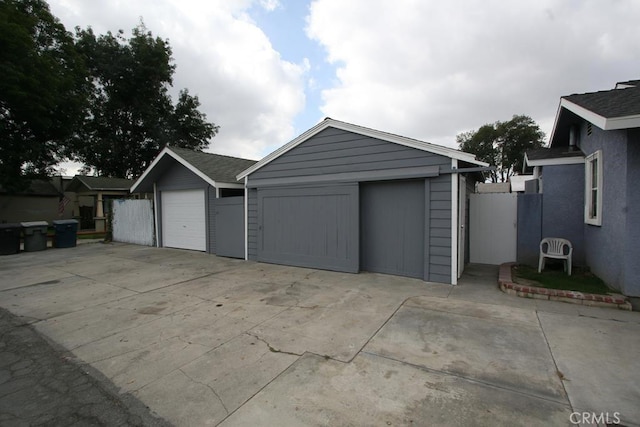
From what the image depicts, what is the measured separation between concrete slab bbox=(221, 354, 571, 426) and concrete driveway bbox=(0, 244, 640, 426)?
1 cm

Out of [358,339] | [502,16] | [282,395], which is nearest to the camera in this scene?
[282,395]

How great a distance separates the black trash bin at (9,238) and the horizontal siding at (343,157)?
991 centimetres

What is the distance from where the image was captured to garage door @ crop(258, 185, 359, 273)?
6.97 metres

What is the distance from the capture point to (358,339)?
140 inches

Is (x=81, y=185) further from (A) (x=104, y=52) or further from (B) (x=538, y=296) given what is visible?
(B) (x=538, y=296)

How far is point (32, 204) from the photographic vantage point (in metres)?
21.8

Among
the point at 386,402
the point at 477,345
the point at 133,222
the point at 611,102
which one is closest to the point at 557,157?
the point at 611,102

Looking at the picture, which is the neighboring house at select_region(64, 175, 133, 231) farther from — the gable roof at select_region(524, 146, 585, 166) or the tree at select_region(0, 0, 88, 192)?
the gable roof at select_region(524, 146, 585, 166)

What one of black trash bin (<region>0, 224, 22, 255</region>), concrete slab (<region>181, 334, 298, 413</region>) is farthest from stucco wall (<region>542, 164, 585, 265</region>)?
black trash bin (<region>0, 224, 22, 255</region>)

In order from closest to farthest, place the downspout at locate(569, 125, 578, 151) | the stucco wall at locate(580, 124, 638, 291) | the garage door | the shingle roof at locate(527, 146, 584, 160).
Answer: the stucco wall at locate(580, 124, 638, 291) < the shingle roof at locate(527, 146, 584, 160) < the garage door < the downspout at locate(569, 125, 578, 151)

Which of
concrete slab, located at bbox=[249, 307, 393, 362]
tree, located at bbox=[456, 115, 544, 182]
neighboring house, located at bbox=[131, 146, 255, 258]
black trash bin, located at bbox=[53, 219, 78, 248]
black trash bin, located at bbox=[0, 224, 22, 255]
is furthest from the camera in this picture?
tree, located at bbox=[456, 115, 544, 182]

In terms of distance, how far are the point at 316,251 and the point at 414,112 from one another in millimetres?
9985

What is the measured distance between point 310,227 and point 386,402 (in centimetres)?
537

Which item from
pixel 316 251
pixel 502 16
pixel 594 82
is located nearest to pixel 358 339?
pixel 316 251
